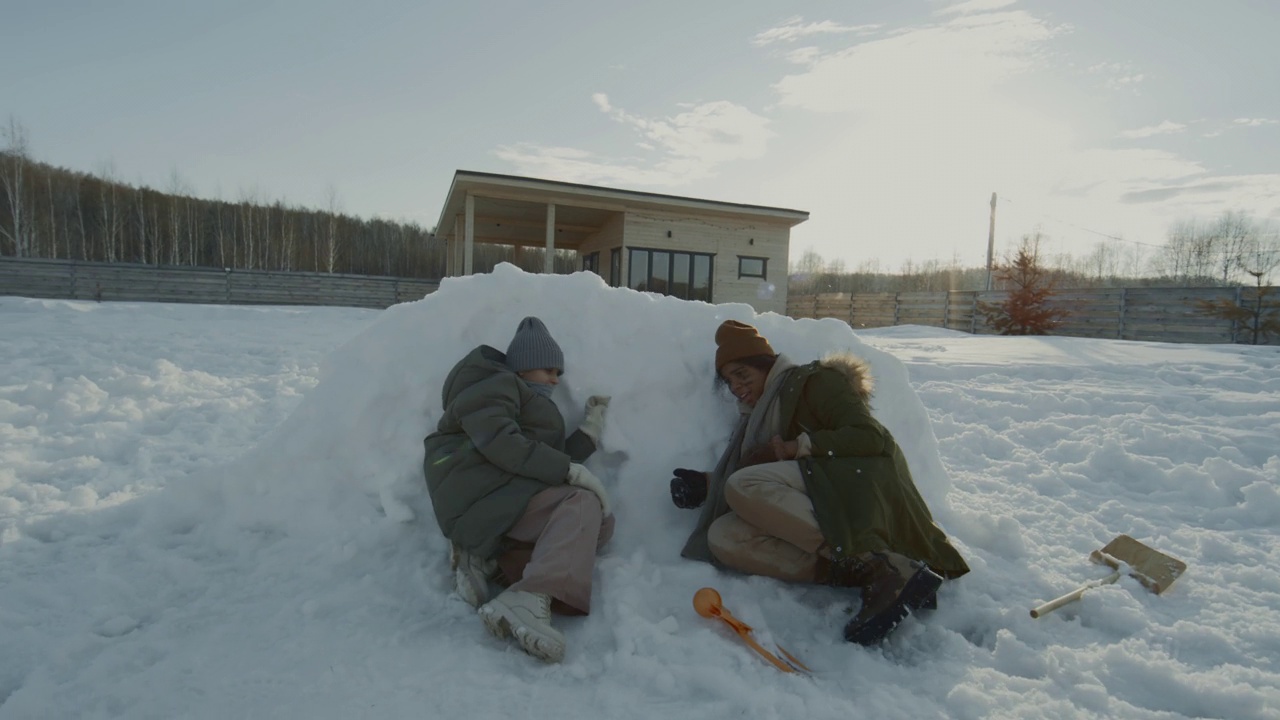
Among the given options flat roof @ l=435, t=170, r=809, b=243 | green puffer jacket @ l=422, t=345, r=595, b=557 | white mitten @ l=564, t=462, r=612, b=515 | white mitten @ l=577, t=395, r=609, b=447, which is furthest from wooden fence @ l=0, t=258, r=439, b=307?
white mitten @ l=564, t=462, r=612, b=515

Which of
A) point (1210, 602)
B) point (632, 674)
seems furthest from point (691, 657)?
point (1210, 602)

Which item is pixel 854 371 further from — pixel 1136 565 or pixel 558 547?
pixel 1136 565

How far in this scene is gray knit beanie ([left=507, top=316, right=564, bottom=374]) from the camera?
2984 millimetres

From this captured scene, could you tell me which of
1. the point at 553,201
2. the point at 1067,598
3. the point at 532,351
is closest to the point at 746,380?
the point at 532,351

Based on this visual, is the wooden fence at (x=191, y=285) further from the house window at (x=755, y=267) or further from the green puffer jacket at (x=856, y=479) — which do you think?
the green puffer jacket at (x=856, y=479)

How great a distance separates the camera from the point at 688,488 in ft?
10.7

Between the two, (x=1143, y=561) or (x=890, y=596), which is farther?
(x=1143, y=561)

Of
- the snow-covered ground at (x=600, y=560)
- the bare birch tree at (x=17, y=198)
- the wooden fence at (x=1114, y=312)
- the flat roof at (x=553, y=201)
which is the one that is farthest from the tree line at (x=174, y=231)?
the snow-covered ground at (x=600, y=560)

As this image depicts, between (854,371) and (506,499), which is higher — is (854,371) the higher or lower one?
the higher one

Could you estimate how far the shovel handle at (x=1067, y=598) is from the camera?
269 cm

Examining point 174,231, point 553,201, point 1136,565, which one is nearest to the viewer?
point 1136,565

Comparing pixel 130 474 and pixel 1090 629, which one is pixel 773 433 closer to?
pixel 1090 629

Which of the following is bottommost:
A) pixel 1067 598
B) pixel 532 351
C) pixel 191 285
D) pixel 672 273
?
pixel 1067 598

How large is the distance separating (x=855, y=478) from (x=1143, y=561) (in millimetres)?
1831
